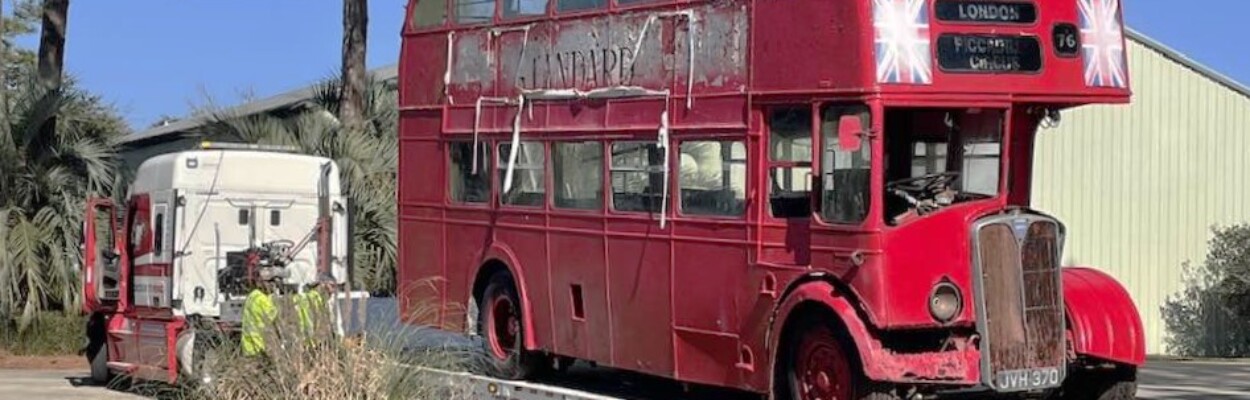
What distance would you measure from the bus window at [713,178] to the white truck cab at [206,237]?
6.16m

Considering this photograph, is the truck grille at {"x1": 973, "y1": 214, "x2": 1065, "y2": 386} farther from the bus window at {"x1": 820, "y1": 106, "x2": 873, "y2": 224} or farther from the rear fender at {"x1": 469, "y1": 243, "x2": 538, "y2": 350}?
the rear fender at {"x1": 469, "y1": 243, "x2": 538, "y2": 350}

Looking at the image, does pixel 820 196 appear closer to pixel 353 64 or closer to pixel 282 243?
pixel 282 243

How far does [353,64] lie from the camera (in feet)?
82.8

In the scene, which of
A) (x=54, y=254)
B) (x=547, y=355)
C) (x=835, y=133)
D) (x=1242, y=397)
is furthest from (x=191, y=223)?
(x=1242, y=397)

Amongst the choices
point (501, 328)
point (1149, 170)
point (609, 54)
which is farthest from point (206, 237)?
point (1149, 170)

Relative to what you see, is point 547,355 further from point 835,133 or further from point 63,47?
point 63,47

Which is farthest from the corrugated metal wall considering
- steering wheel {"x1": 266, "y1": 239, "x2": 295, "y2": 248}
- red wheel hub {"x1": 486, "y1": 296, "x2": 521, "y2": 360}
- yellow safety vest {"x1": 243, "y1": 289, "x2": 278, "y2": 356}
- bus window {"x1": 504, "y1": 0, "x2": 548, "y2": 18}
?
yellow safety vest {"x1": 243, "y1": 289, "x2": 278, "y2": 356}

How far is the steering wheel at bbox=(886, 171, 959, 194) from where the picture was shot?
11461mm

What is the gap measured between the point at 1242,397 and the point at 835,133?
23.1ft

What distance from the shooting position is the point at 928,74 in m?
11.0

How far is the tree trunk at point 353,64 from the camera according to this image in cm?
2509

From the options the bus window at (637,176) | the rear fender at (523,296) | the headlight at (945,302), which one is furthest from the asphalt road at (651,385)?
the headlight at (945,302)

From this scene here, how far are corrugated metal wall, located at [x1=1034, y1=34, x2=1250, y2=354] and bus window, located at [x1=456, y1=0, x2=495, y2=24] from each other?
1999cm

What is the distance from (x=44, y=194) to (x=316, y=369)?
49.8 feet
